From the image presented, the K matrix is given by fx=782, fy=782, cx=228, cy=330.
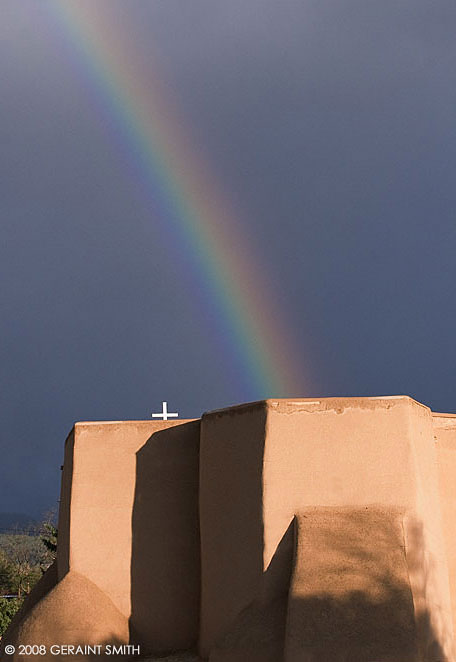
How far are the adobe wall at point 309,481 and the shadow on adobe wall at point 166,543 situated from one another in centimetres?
75

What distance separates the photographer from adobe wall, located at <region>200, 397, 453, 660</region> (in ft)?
37.1

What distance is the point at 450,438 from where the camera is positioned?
1304 cm

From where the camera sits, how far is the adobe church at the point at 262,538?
402 inches

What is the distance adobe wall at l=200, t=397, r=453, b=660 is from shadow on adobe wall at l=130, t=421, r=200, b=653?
29.4 inches

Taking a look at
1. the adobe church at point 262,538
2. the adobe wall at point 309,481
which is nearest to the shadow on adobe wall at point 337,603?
the adobe church at point 262,538

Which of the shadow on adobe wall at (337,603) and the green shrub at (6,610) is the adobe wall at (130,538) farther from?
the green shrub at (6,610)

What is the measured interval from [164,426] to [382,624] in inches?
213

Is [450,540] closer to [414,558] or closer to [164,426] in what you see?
[414,558]

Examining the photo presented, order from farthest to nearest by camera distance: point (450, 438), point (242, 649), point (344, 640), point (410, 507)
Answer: point (450, 438)
point (410, 507)
point (242, 649)
point (344, 640)

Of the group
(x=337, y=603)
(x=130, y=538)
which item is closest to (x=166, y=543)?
(x=130, y=538)


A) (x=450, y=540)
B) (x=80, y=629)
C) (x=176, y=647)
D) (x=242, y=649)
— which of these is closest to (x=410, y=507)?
(x=450, y=540)

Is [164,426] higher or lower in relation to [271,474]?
higher

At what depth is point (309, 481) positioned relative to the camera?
1149 centimetres

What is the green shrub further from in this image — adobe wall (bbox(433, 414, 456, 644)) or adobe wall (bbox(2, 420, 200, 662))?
adobe wall (bbox(433, 414, 456, 644))
